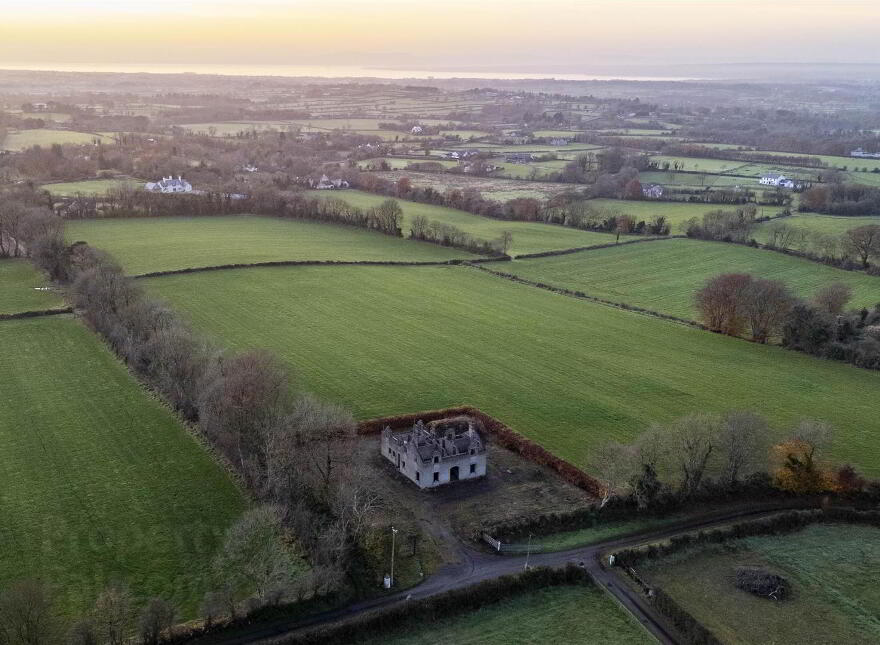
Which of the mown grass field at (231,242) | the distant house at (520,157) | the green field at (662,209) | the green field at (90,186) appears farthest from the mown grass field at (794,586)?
the distant house at (520,157)

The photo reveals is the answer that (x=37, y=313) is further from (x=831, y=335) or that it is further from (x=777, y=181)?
(x=777, y=181)

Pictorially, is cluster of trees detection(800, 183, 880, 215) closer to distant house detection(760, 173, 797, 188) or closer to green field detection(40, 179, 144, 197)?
distant house detection(760, 173, 797, 188)

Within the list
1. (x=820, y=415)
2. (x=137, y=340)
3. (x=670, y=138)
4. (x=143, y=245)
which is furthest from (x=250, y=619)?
(x=670, y=138)

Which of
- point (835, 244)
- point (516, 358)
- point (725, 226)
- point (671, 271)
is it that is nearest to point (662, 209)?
point (725, 226)

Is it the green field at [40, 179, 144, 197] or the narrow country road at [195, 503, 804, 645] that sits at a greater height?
the green field at [40, 179, 144, 197]

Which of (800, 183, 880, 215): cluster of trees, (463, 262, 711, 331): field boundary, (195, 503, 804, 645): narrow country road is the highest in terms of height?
(800, 183, 880, 215): cluster of trees

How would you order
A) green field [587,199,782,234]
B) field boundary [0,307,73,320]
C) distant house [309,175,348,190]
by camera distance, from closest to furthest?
field boundary [0,307,73,320], green field [587,199,782,234], distant house [309,175,348,190]

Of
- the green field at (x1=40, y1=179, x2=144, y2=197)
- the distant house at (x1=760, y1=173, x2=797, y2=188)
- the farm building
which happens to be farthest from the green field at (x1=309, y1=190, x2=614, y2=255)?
the farm building
